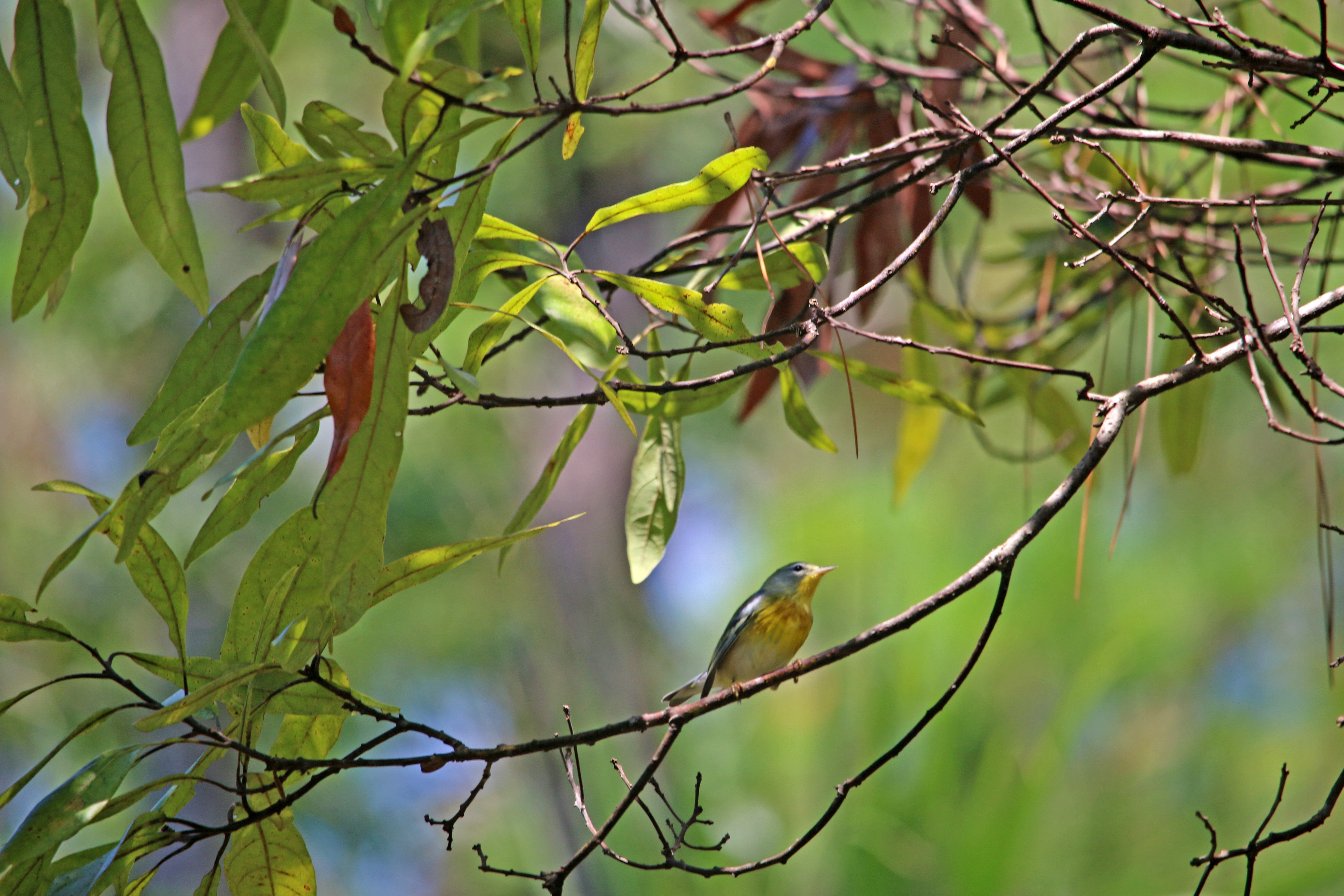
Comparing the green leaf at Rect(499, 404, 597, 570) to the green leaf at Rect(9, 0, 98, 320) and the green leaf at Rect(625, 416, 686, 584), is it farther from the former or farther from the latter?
the green leaf at Rect(9, 0, 98, 320)

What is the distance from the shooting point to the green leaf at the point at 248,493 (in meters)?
1.00

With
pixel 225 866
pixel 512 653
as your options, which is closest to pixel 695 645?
pixel 512 653

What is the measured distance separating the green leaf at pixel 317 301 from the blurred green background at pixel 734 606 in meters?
3.03

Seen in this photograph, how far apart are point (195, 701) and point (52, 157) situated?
59cm

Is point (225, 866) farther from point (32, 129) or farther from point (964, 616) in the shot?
point (964, 616)

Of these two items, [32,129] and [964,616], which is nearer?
[32,129]

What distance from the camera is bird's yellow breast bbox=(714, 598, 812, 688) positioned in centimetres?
227

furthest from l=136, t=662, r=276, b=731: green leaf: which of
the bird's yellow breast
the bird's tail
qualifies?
the bird's yellow breast

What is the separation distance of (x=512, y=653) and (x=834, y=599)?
72.4 inches

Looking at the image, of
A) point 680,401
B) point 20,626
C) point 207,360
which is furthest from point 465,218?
point 20,626

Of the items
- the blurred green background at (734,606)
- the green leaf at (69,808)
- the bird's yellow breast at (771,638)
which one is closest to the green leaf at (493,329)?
the green leaf at (69,808)

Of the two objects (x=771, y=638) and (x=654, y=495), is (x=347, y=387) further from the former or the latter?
(x=771, y=638)

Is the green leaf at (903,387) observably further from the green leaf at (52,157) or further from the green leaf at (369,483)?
the green leaf at (52,157)

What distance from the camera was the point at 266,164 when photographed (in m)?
0.99
